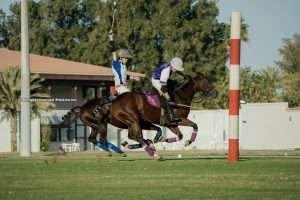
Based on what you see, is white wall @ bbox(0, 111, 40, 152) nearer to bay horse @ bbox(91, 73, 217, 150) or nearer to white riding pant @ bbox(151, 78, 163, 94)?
bay horse @ bbox(91, 73, 217, 150)

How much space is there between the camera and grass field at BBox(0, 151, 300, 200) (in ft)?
43.0

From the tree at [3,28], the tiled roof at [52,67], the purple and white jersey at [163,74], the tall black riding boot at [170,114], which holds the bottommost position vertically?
A: the tall black riding boot at [170,114]

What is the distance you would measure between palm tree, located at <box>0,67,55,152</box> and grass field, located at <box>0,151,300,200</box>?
35.6m

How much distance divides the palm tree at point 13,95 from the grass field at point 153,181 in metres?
35.6

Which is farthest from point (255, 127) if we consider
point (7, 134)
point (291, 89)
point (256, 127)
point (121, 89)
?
point (121, 89)

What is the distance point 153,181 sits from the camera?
1544 centimetres

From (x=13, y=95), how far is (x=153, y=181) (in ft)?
134

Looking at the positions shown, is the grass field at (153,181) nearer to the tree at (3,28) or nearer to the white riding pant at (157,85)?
the white riding pant at (157,85)

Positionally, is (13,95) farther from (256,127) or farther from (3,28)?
(3,28)

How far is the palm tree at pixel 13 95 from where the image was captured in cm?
5522

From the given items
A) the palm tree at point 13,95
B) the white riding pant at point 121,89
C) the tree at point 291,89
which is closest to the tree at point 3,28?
the tree at point 291,89

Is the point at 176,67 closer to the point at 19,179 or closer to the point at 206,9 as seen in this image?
the point at 19,179

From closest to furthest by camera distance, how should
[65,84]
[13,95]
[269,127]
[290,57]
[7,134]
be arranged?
[13,95]
[7,134]
[269,127]
[65,84]
[290,57]

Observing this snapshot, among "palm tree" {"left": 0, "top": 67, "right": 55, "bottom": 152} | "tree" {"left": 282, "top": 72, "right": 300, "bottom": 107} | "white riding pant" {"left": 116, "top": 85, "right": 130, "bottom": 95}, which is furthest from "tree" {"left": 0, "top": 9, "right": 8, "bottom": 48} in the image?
"white riding pant" {"left": 116, "top": 85, "right": 130, "bottom": 95}
